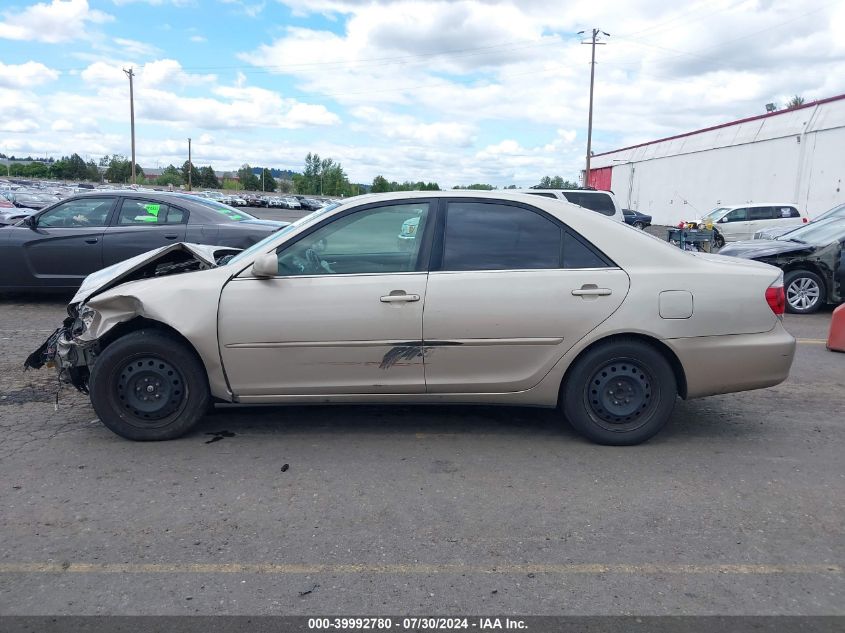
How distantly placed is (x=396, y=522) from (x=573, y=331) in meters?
1.67

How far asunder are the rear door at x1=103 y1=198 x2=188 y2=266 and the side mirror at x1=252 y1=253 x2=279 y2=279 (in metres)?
5.44

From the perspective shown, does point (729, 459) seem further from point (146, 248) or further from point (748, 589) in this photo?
point (146, 248)

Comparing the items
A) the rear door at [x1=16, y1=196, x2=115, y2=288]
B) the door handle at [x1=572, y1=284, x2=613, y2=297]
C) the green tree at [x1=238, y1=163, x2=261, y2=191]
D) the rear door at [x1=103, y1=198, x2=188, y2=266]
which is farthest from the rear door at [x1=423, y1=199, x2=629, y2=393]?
the green tree at [x1=238, y1=163, x2=261, y2=191]

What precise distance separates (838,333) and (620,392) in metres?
4.42

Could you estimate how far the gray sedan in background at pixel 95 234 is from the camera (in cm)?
931

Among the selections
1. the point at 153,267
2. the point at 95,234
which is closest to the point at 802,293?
the point at 153,267

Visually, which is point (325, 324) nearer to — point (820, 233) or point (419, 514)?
point (419, 514)

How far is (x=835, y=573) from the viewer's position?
10.3ft

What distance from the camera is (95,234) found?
938 centimetres

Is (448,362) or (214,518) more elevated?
(448,362)

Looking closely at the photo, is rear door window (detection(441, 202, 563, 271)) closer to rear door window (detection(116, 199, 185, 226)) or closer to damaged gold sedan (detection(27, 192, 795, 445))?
damaged gold sedan (detection(27, 192, 795, 445))

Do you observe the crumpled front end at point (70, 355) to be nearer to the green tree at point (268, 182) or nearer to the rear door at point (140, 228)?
the rear door at point (140, 228)

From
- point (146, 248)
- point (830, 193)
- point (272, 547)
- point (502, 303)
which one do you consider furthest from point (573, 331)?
point (830, 193)

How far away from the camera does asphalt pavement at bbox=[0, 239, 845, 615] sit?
2.98 metres
